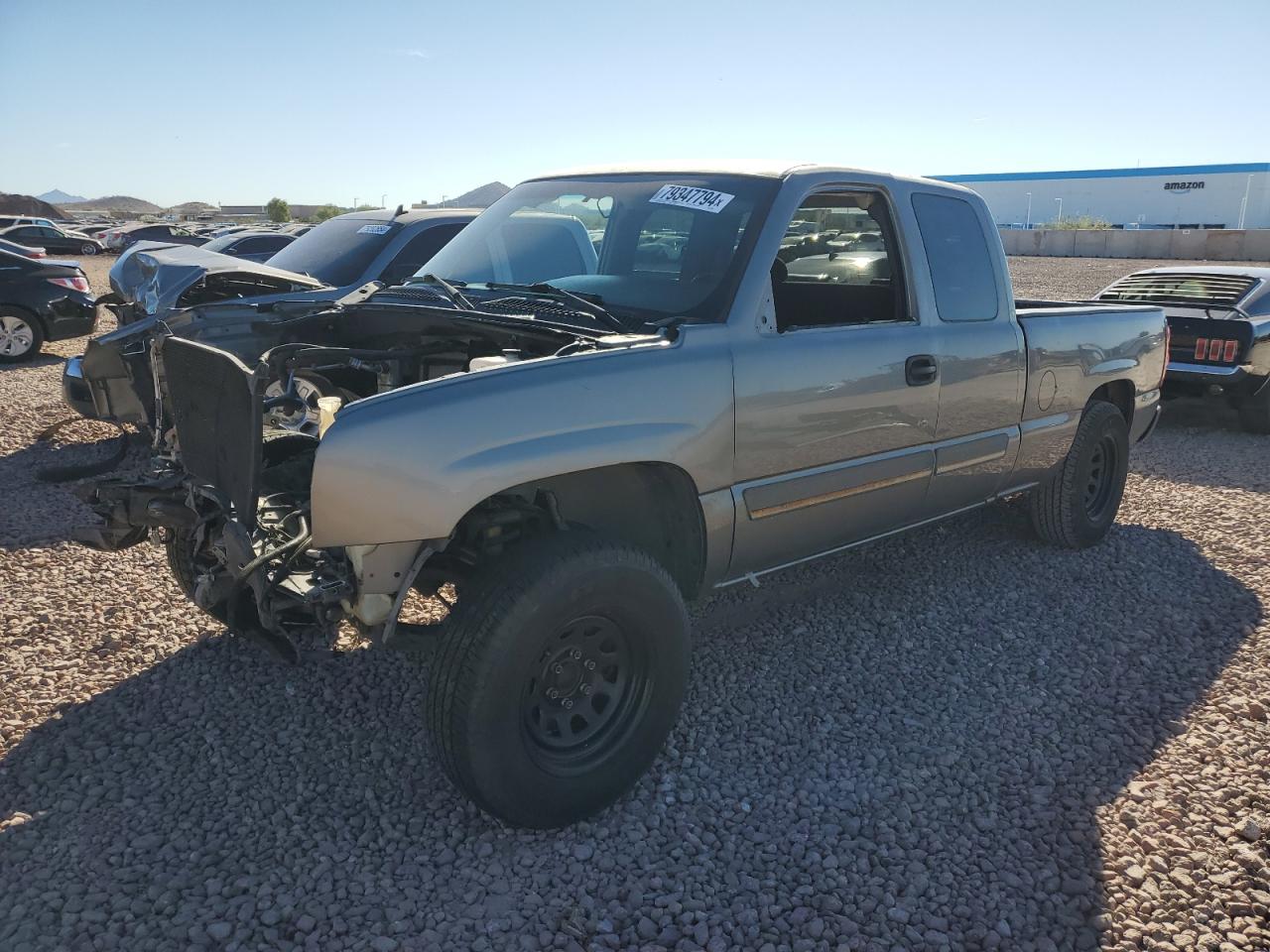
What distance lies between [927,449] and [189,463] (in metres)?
2.87

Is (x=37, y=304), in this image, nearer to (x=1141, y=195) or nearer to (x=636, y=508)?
(x=636, y=508)

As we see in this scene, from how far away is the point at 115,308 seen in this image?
7520 millimetres

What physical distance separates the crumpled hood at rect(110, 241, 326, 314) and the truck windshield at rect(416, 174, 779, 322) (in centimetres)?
295

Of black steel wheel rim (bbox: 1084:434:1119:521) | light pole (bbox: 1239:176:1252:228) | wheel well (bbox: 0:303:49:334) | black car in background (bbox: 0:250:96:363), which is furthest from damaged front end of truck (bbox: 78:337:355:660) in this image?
light pole (bbox: 1239:176:1252:228)

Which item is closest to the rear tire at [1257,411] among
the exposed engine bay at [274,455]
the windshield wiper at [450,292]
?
the exposed engine bay at [274,455]

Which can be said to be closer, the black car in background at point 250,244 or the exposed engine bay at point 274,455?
the exposed engine bay at point 274,455

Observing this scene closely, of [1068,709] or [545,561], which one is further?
[1068,709]

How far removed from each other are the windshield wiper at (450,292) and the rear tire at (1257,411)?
738cm

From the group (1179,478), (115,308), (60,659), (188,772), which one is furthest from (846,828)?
(115,308)

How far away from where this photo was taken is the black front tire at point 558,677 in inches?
104

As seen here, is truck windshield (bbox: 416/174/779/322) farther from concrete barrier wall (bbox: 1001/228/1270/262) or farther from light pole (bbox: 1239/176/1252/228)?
light pole (bbox: 1239/176/1252/228)

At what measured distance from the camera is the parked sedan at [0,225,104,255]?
29.2m

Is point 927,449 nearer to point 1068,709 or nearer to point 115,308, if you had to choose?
point 1068,709

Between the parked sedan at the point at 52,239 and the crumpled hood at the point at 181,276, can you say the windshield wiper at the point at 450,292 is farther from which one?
the parked sedan at the point at 52,239
